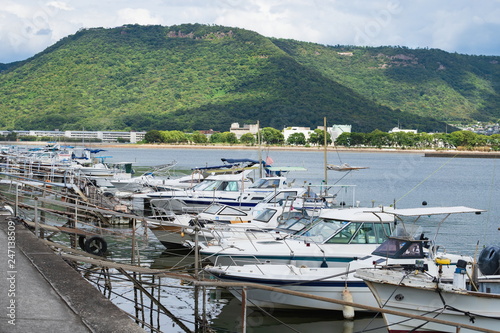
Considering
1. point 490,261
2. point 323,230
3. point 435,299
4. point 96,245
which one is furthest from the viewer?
point 96,245

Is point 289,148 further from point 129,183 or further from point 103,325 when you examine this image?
point 103,325

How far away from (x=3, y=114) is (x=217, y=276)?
7668 inches

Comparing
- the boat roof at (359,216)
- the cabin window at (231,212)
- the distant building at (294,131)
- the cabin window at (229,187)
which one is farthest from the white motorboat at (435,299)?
the distant building at (294,131)

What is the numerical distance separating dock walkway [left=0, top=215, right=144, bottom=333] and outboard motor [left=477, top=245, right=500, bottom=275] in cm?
751

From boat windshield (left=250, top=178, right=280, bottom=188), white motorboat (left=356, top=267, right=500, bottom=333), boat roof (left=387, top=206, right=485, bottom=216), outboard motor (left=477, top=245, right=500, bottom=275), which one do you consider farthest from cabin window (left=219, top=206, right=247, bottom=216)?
outboard motor (left=477, top=245, right=500, bottom=275)

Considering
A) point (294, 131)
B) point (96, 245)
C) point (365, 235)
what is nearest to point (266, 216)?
point (365, 235)

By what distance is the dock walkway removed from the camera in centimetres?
779

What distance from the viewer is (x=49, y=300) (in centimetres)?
875

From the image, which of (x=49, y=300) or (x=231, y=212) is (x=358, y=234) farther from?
(x=49, y=300)

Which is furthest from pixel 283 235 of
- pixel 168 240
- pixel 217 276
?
pixel 168 240

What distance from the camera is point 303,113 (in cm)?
18775

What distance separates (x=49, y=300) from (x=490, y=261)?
27.4 ft

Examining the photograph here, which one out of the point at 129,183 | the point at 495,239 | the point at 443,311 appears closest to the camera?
the point at 443,311

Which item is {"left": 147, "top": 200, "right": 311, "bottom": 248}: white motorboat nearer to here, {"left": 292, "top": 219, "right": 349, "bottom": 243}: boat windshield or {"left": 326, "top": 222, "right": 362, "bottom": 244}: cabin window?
{"left": 292, "top": 219, "right": 349, "bottom": 243}: boat windshield
